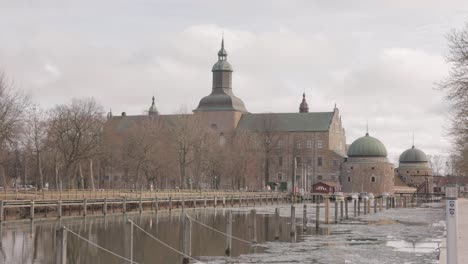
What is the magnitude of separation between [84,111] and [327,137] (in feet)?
264

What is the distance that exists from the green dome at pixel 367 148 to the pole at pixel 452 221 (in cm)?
13567

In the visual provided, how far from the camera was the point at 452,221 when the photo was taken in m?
14.4

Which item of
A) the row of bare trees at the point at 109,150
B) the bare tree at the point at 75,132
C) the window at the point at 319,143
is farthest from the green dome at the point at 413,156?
the bare tree at the point at 75,132

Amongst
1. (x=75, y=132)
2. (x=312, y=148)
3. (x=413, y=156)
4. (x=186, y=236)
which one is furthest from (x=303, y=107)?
(x=186, y=236)

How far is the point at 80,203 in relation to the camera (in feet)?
181

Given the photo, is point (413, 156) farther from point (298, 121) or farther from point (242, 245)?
point (242, 245)

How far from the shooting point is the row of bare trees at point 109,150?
71.9 metres

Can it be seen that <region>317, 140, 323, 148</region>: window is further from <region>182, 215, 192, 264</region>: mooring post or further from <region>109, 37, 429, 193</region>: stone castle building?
<region>182, 215, 192, 264</region>: mooring post

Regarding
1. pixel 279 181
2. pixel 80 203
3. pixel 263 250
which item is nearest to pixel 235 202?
pixel 80 203

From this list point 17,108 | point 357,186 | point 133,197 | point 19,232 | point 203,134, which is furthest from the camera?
point 357,186

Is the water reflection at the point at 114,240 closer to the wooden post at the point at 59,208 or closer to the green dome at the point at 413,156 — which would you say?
the wooden post at the point at 59,208

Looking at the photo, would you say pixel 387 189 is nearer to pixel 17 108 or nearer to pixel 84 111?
pixel 84 111

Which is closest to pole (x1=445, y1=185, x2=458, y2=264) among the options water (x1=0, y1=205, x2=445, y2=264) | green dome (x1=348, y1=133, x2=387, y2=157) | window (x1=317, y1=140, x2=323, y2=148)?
water (x1=0, y1=205, x2=445, y2=264)

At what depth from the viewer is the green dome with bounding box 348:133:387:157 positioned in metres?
149
